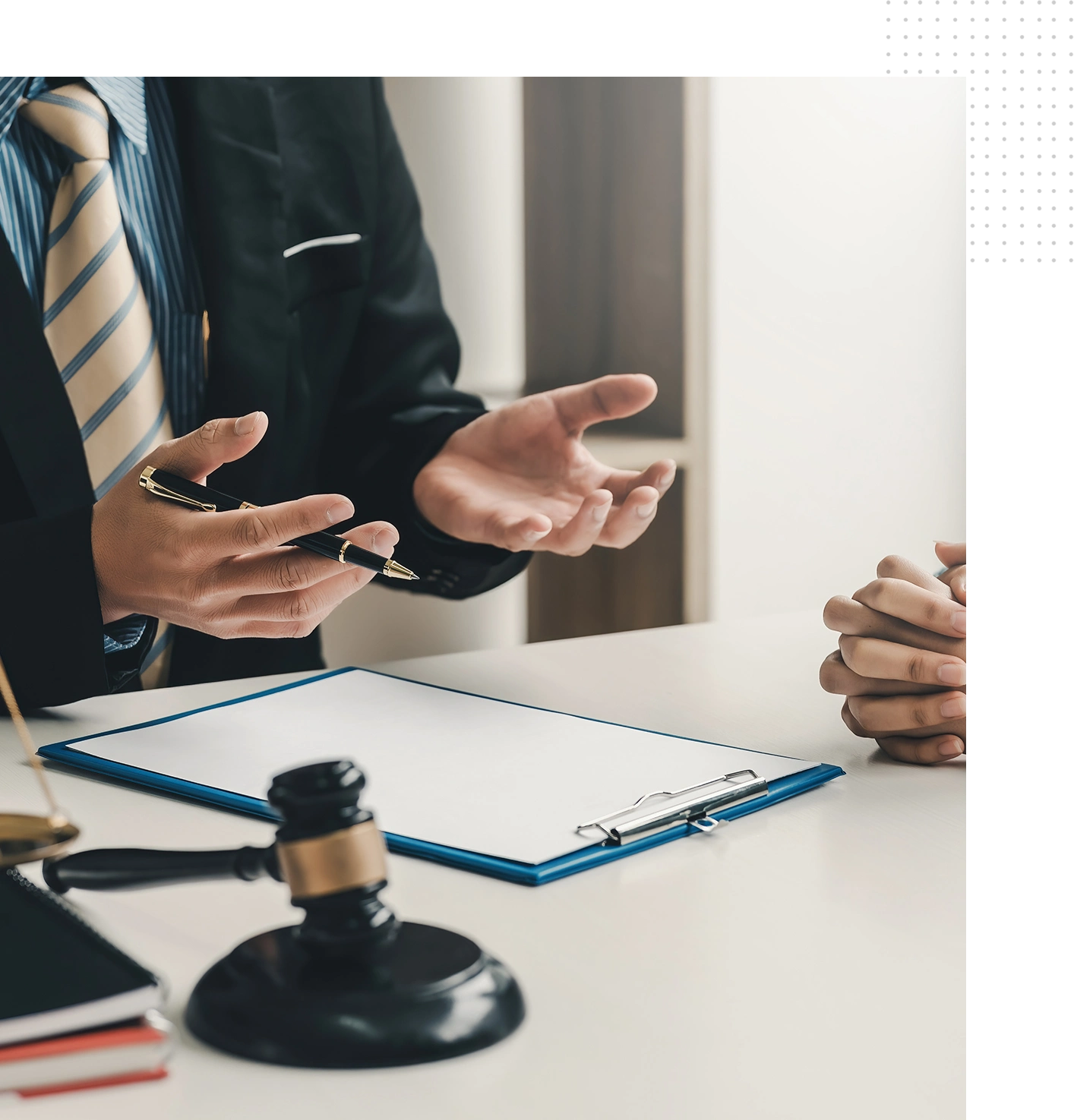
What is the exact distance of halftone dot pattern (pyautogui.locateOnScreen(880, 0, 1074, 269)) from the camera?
70 cm

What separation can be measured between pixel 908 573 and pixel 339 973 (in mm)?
402

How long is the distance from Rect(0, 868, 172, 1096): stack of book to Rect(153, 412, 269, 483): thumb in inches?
10.1

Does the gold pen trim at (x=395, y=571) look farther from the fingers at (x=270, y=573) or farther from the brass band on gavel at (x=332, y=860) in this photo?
the brass band on gavel at (x=332, y=860)

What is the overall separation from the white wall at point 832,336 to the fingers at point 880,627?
80 cm

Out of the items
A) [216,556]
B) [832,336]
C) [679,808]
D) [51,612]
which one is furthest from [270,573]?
[832,336]

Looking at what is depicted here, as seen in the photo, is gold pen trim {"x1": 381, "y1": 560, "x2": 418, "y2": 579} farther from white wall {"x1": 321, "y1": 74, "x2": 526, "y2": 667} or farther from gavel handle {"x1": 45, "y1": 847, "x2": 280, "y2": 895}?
white wall {"x1": 321, "y1": 74, "x2": 526, "y2": 667}

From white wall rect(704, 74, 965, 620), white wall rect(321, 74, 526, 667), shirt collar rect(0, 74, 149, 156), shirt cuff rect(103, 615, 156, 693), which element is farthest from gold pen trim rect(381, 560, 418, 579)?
white wall rect(704, 74, 965, 620)

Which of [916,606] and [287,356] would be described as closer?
[916,606]

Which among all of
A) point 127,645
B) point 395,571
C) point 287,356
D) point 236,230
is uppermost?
point 236,230

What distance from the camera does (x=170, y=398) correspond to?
101cm

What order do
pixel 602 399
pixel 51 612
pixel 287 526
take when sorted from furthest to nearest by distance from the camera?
1. pixel 602 399
2. pixel 51 612
3. pixel 287 526

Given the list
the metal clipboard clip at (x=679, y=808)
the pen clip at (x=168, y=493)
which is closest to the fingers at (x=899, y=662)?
the metal clipboard clip at (x=679, y=808)

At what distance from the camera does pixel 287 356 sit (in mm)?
1055

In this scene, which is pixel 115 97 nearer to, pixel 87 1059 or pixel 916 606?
pixel 916 606
